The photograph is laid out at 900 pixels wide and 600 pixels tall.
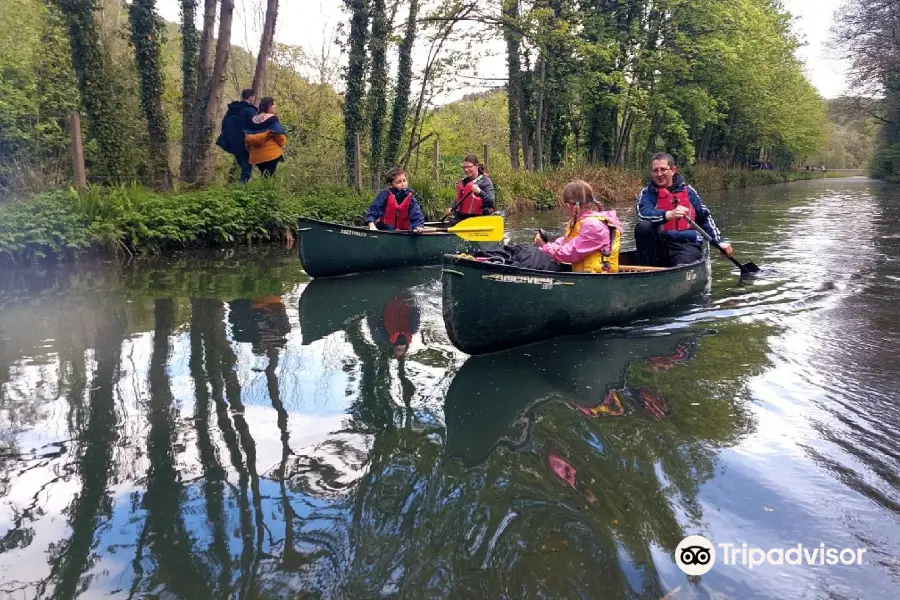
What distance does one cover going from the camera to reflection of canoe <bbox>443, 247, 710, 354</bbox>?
474 cm

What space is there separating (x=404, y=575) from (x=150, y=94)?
1195 centimetres

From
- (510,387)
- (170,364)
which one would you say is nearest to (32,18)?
(170,364)

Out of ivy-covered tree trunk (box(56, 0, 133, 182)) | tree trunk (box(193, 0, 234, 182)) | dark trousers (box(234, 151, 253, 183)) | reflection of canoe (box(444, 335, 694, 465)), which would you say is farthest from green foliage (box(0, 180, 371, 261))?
reflection of canoe (box(444, 335, 694, 465))

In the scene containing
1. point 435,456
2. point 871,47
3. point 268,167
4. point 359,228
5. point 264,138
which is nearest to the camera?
point 435,456

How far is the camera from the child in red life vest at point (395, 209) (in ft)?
28.9

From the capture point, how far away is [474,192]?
9.67 metres

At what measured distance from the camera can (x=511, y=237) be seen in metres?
12.8

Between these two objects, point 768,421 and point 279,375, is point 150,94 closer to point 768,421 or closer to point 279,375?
point 279,375

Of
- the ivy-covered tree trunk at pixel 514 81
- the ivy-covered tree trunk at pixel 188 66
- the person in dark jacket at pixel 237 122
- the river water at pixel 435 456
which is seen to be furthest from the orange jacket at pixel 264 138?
the ivy-covered tree trunk at pixel 514 81

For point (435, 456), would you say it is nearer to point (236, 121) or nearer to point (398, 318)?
point (398, 318)

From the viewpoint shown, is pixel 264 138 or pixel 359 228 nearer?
pixel 359 228

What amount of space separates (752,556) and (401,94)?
14290 millimetres

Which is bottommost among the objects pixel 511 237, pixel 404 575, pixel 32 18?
pixel 404 575

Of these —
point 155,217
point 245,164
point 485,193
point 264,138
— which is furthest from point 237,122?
point 485,193
